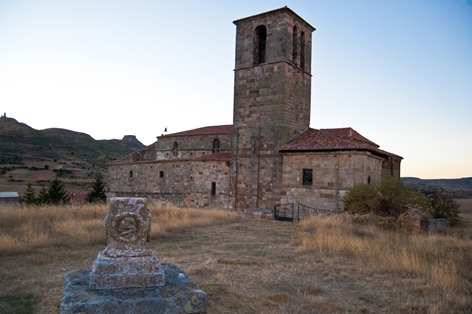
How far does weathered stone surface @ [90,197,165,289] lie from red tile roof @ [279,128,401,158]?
46.4ft

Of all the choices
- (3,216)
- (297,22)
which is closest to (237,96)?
(297,22)

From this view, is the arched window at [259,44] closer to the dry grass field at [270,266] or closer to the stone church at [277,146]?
the stone church at [277,146]

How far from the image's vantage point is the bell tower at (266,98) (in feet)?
64.0

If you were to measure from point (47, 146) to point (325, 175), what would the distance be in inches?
2169

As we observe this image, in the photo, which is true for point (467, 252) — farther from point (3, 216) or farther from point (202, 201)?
point (202, 201)

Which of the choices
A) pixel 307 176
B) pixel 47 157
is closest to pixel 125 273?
pixel 307 176

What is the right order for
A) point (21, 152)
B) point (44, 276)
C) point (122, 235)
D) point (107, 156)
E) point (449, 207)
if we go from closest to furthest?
point (122, 235)
point (44, 276)
point (449, 207)
point (21, 152)
point (107, 156)

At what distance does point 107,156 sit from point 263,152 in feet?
175

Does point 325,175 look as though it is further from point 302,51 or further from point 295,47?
point 302,51

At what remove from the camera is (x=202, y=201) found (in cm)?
2277

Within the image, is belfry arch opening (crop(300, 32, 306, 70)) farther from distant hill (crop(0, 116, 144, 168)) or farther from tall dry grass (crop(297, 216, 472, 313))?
distant hill (crop(0, 116, 144, 168))

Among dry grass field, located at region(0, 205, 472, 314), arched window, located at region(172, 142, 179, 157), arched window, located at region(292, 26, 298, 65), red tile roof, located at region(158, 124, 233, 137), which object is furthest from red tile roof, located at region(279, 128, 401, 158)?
arched window, located at region(172, 142, 179, 157)

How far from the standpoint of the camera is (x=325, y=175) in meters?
17.8

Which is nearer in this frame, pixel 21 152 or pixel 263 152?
pixel 263 152
